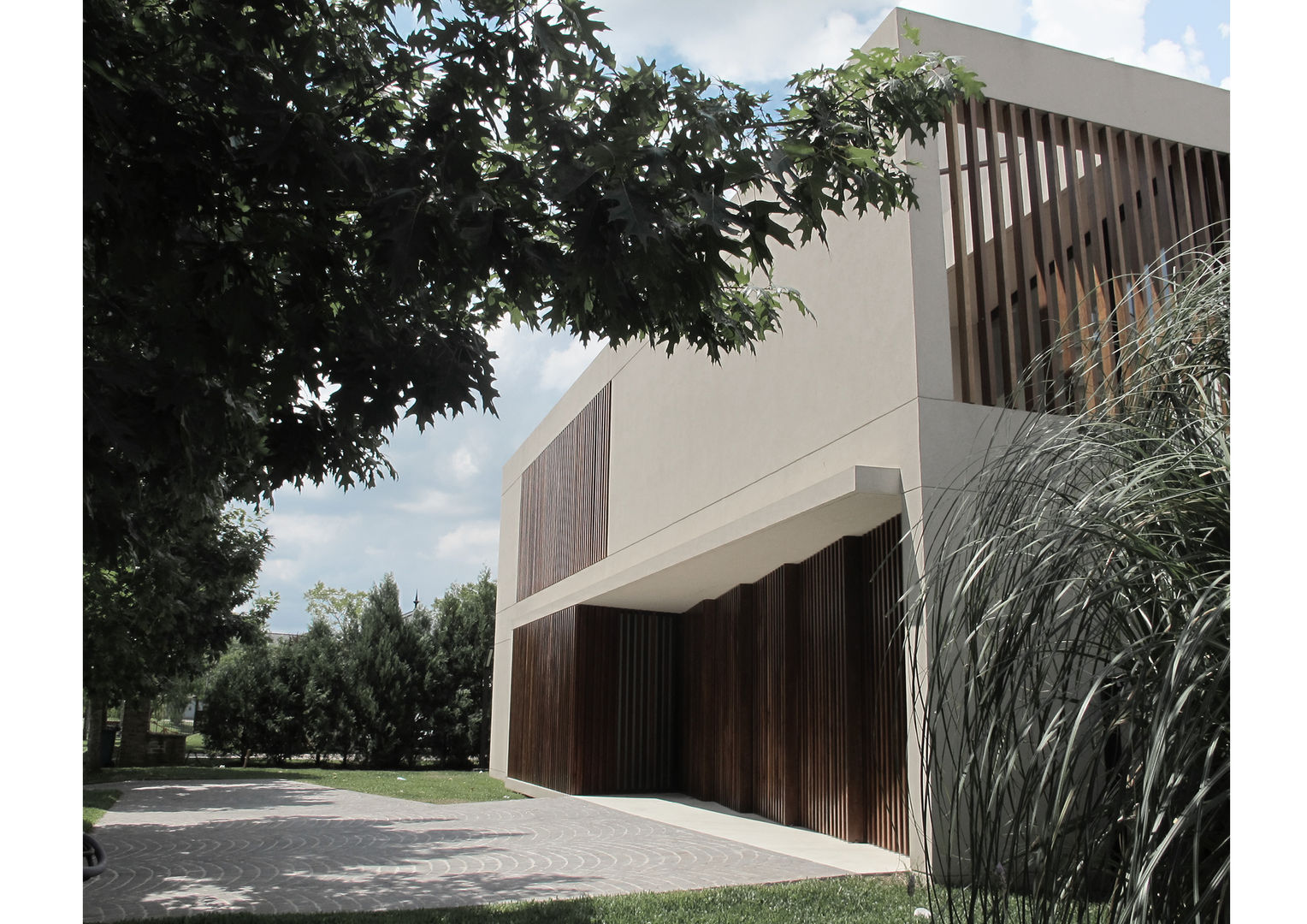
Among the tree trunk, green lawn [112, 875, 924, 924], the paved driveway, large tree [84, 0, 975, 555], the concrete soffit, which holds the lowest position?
the tree trunk

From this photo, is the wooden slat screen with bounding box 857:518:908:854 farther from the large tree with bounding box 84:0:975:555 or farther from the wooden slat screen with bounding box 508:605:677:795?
the wooden slat screen with bounding box 508:605:677:795

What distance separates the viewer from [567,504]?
53.0 feet

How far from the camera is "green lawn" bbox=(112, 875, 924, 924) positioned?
5188 mm

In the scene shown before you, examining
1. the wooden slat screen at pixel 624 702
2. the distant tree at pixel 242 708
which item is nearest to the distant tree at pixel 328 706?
the distant tree at pixel 242 708

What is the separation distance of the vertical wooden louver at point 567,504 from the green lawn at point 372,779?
3.40 metres

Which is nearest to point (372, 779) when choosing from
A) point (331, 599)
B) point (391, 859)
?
point (391, 859)

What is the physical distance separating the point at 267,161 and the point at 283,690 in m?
21.8

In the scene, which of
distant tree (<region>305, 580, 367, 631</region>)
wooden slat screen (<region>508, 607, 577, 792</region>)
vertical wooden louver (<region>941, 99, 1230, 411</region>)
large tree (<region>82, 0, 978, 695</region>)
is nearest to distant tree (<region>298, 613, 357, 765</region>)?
wooden slat screen (<region>508, 607, 577, 792</region>)

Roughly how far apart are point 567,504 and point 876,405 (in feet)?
30.3

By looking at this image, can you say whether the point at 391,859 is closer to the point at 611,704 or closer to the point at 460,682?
the point at 611,704

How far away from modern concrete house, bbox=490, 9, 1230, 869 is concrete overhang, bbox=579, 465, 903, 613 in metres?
0.03

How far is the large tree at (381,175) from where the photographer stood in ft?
9.88
